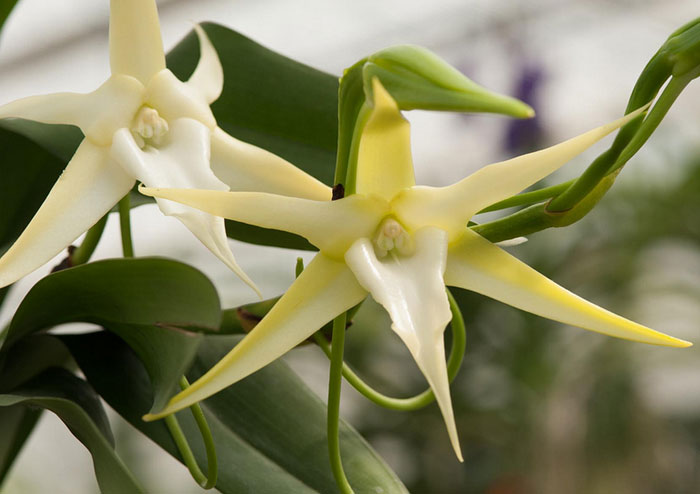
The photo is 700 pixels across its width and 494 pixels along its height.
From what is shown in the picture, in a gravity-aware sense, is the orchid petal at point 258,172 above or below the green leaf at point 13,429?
above

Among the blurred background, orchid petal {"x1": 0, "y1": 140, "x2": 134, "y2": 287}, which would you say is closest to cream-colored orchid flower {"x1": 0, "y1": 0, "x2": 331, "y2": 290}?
orchid petal {"x1": 0, "y1": 140, "x2": 134, "y2": 287}

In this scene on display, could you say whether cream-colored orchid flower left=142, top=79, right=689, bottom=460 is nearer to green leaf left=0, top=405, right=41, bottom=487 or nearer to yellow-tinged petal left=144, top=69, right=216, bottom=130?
yellow-tinged petal left=144, top=69, right=216, bottom=130

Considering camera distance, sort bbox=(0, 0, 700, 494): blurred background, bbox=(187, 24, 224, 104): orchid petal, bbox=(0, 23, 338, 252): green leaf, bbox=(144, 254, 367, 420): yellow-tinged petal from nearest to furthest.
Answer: bbox=(144, 254, 367, 420): yellow-tinged petal
bbox=(187, 24, 224, 104): orchid petal
bbox=(0, 23, 338, 252): green leaf
bbox=(0, 0, 700, 494): blurred background

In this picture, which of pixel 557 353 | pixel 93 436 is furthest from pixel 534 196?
pixel 557 353

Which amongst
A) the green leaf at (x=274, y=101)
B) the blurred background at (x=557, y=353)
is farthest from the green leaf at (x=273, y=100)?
the blurred background at (x=557, y=353)

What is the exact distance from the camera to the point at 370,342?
2.06 metres

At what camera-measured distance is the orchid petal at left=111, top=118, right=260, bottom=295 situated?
0.21m

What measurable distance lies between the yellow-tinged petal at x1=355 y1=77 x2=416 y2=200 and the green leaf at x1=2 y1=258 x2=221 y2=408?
68mm

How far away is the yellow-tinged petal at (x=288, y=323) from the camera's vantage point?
183 millimetres

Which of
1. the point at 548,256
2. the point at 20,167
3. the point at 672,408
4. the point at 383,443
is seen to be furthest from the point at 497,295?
the point at 672,408

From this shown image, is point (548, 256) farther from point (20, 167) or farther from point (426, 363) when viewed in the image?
point (426, 363)

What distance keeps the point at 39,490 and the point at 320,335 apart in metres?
2.71

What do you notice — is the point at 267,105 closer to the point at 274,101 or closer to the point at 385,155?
the point at 274,101

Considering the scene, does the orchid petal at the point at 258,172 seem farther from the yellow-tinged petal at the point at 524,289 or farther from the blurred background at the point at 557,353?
the blurred background at the point at 557,353
